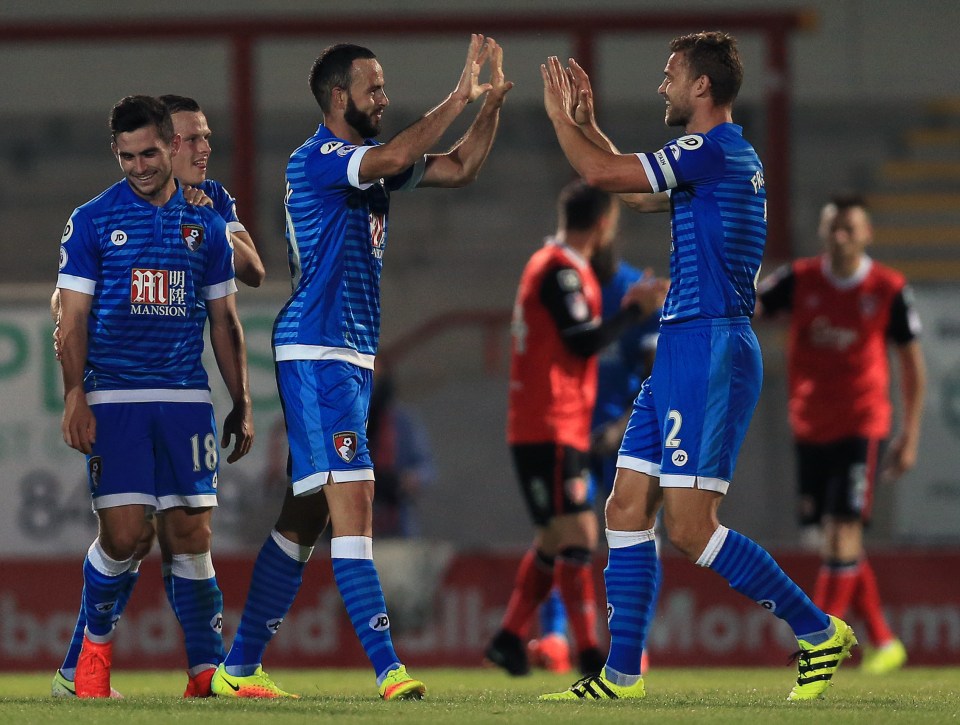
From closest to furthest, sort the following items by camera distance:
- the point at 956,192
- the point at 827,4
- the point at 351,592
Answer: the point at 351,592, the point at 956,192, the point at 827,4

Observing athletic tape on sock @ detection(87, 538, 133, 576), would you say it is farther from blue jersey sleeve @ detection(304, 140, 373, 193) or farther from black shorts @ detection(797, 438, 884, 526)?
black shorts @ detection(797, 438, 884, 526)

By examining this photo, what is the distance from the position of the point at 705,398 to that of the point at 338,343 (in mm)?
1199

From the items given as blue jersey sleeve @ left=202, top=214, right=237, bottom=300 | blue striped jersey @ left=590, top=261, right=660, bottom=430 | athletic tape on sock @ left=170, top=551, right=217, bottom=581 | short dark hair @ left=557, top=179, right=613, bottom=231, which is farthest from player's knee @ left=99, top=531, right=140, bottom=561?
blue striped jersey @ left=590, top=261, right=660, bottom=430

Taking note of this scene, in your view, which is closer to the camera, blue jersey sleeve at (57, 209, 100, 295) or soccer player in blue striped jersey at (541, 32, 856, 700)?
soccer player in blue striped jersey at (541, 32, 856, 700)

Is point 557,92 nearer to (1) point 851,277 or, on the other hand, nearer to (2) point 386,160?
(2) point 386,160

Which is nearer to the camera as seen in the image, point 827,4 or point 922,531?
point 922,531

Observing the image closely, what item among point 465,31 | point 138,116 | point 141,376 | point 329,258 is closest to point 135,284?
point 141,376

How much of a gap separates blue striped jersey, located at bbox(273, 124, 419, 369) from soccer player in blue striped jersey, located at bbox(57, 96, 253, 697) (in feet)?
1.33

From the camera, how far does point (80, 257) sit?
5652 millimetres

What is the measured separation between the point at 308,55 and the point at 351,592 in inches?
548

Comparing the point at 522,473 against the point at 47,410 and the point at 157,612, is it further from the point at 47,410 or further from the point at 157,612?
the point at 47,410

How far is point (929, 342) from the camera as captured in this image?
1077cm

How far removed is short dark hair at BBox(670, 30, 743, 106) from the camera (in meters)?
5.67

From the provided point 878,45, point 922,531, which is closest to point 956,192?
point 878,45
